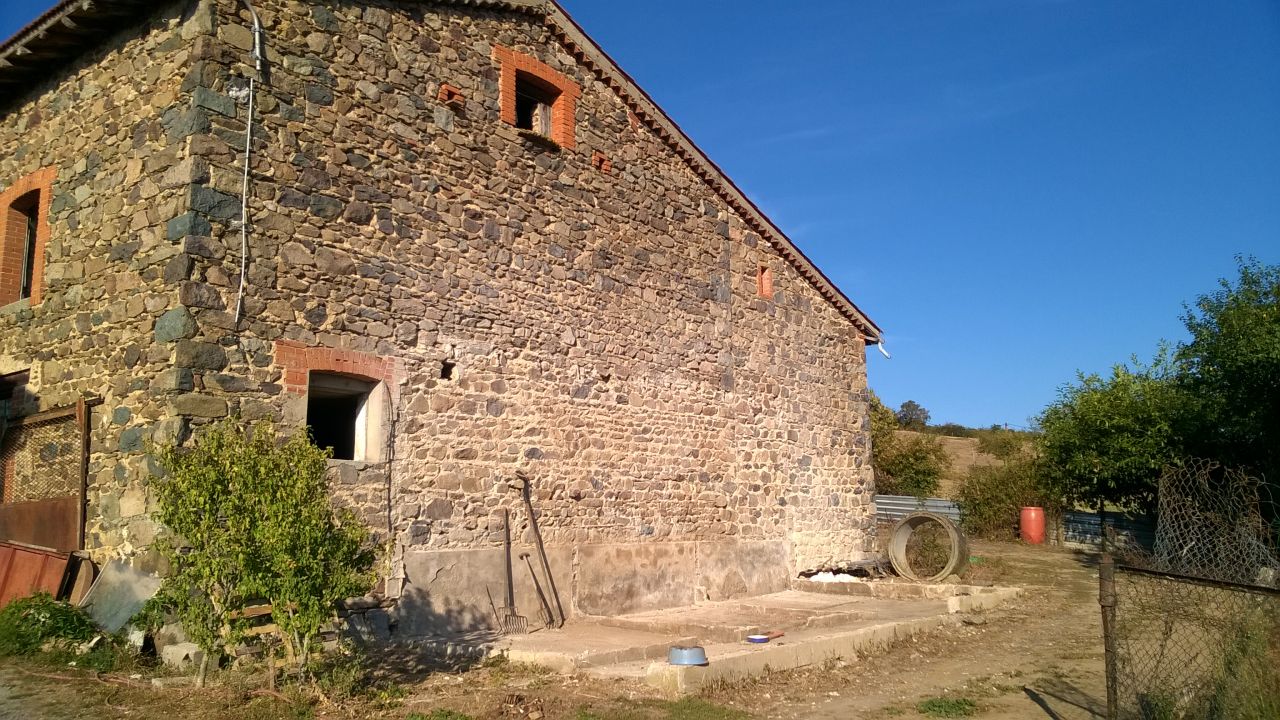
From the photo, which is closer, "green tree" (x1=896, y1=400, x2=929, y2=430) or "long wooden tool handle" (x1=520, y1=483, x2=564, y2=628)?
"long wooden tool handle" (x1=520, y1=483, x2=564, y2=628)

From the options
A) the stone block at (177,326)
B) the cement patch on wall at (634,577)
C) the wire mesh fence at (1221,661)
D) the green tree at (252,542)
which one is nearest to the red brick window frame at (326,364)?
the stone block at (177,326)

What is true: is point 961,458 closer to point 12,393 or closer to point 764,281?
point 764,281

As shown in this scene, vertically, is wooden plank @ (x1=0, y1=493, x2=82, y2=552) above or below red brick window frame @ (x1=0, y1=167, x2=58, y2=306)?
below

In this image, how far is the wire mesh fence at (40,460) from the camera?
9266 mm

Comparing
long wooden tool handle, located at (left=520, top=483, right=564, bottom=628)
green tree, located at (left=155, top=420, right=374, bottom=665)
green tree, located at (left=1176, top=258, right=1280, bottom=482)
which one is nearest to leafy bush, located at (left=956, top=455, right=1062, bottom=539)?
green tree, located at (left=1176, top=258, right=1280, bottom=482)

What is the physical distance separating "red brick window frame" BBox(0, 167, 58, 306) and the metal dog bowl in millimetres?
8290

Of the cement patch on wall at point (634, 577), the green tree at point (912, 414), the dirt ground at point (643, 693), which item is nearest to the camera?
the dirt ground at point (643, 693)

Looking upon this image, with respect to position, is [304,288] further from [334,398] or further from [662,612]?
[662,612]

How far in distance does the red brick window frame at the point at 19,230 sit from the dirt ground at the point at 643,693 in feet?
16.5

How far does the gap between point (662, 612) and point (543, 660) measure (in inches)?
164

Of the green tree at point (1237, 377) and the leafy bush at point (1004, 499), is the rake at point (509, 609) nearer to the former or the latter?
the green tree at point (1237, 377)

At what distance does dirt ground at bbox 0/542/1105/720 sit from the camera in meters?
6.88

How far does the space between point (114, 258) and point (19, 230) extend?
9.08 feet

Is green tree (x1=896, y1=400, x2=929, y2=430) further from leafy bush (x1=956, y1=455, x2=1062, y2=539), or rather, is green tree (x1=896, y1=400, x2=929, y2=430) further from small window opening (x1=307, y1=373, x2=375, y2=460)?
small window opening (x1=307, y1=373, x2=375, y2=460)
